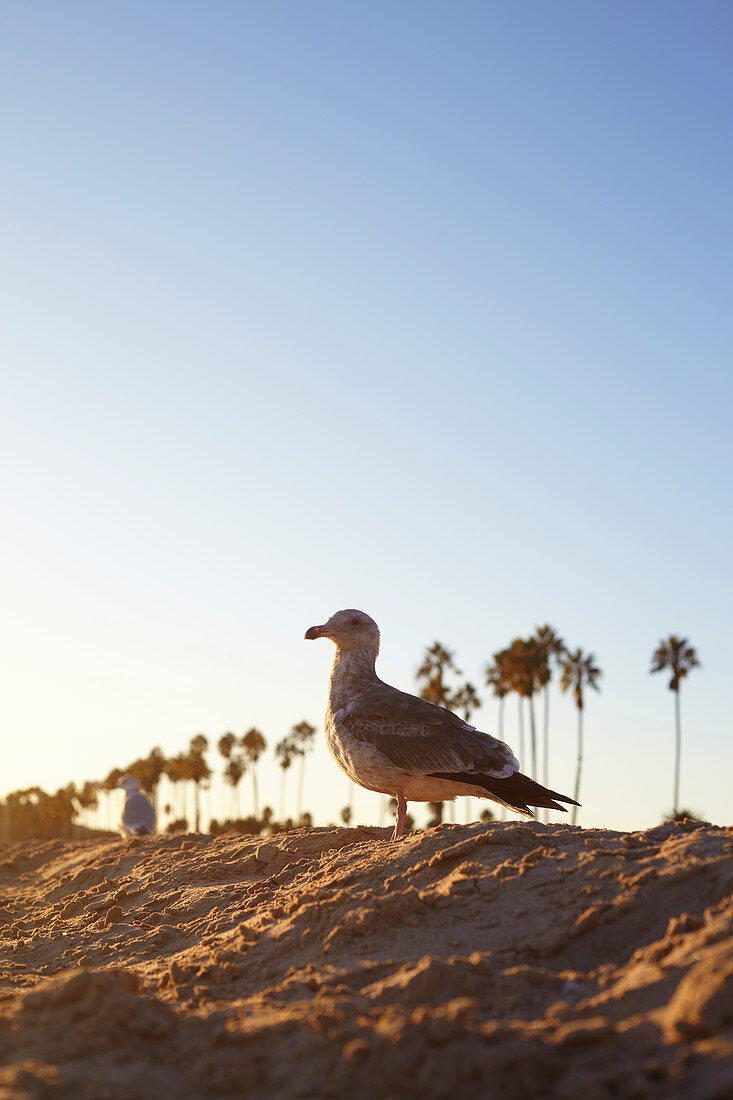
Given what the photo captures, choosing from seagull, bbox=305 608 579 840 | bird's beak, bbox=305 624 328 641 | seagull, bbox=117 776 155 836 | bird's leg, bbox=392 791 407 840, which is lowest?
seagull, bbox=117 776 155 836

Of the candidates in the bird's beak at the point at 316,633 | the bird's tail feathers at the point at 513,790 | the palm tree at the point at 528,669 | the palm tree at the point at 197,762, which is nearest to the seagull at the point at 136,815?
the bird's beak at the point at 316,633

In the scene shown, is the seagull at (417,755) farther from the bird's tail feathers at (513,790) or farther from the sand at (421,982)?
the sand at (421,982)

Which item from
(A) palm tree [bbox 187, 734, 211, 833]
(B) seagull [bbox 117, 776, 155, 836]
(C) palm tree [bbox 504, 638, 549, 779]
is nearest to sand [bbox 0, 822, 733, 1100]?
(B) seagull [bbox 117, 776, 155, 836]

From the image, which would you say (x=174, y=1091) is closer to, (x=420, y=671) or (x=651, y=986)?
(x=651, y=986)

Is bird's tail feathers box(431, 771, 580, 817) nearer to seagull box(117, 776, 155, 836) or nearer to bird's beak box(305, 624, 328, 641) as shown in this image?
bird's beak box(305, 624, 328, 641)

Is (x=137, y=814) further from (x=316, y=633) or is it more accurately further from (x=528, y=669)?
(x=528, y=669)

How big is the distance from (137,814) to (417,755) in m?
14.4

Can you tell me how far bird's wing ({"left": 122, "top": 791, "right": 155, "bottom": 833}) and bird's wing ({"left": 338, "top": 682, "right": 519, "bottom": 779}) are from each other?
1346cm

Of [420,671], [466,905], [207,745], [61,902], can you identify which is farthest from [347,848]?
[207,745]

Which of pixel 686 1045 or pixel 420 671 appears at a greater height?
pixel 420 671

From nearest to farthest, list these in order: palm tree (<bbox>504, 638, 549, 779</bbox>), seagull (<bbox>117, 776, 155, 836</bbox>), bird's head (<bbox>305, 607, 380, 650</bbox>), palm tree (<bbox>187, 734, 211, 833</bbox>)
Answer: bird's head (<bbox>305, 607, 380, 650</bbox>) < seagull (<bbox>117, 776, 155, 836</bbox>) < palm tree (<bbox>504, 638, 549, 779</bbox>) < palm tree (<bbox>187, 734, 211, 833</bbox>)

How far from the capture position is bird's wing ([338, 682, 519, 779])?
961cm

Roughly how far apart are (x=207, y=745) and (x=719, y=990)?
309 feet

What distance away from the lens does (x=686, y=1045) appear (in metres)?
3.94
